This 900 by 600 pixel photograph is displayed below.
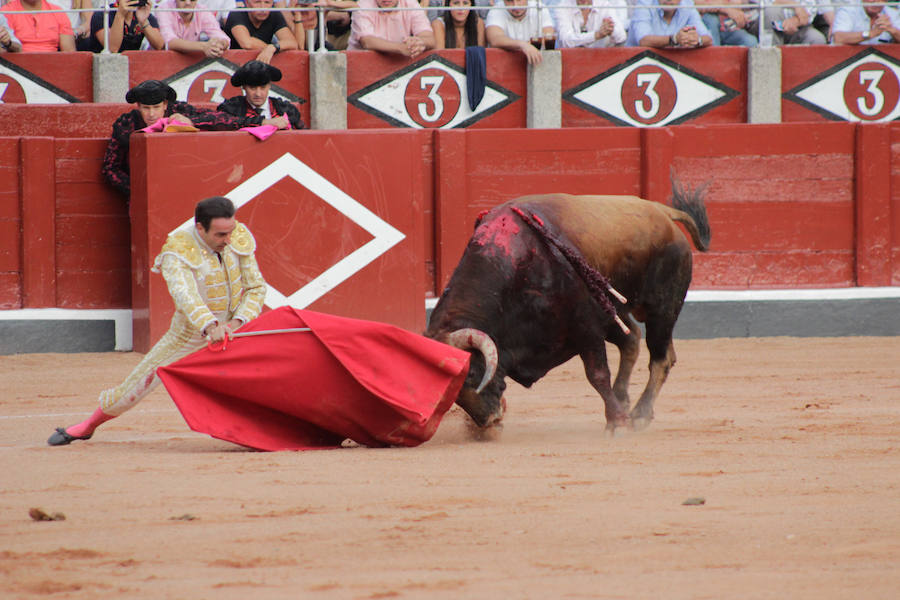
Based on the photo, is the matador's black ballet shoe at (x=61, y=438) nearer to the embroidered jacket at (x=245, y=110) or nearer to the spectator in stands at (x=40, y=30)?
the embroidered jacket at (x=245, y=110)

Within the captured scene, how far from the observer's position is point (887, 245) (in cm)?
952

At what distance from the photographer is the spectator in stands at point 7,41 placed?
9.23 meters

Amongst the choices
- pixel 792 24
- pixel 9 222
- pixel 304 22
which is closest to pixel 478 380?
pixel 9 222

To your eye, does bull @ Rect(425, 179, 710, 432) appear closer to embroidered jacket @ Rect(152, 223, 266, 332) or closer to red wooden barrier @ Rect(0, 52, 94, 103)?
embroidered jacket @ Rect(152, 223, 266, 332)

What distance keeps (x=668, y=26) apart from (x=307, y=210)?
3.49m

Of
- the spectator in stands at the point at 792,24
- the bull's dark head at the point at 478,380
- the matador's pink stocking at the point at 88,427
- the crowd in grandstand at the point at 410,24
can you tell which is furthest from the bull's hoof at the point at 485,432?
the spectator in stands at the point at 792,24

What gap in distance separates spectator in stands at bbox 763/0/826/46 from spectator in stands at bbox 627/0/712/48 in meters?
0.87

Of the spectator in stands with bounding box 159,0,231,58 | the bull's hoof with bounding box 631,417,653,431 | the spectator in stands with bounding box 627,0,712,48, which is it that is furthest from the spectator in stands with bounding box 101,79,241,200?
the bull's hoof with bounding box 631,417,653,431

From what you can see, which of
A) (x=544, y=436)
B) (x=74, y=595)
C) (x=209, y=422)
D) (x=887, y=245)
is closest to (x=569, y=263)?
(x=544, y=436)

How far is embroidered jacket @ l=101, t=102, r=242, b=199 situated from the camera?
27.2 feet

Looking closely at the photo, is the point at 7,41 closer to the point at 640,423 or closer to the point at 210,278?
the point at 210,278

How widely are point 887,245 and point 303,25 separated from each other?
184 inches

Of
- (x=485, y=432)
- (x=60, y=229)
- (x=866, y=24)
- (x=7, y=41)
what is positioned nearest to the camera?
(x=485, y=432)

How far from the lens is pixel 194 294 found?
203 inches
